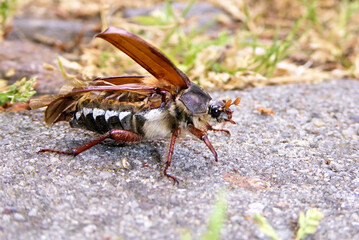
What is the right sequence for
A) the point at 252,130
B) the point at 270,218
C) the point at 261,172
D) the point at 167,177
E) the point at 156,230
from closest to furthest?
the point at 156,230, the point at 270,218, the point at 167,177, the point at 261,172, the point at 252,130

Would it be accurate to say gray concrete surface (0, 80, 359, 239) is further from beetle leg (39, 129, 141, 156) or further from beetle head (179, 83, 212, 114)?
beetle head (179, 83, 212, 114)

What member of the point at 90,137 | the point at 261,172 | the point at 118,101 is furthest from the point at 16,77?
the point at 261,172

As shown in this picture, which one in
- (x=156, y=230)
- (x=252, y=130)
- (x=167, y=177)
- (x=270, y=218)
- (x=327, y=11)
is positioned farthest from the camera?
(x=327, y=11)

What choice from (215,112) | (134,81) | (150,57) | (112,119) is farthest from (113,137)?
(215,112)

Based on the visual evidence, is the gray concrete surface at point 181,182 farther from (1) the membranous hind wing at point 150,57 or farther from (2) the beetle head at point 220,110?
(1) the membranous hind wing at point 150,57

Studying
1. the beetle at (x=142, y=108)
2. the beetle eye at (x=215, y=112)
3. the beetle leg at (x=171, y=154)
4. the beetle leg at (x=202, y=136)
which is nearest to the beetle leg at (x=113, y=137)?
the beetle at (x=142, y=108)

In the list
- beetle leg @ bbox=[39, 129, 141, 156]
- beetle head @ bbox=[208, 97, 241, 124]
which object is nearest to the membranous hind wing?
beetle head @ bbox=[208, 97, 241, 124]

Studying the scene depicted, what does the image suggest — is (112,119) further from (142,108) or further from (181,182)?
(181,182)

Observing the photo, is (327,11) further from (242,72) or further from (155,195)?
(155,195)
